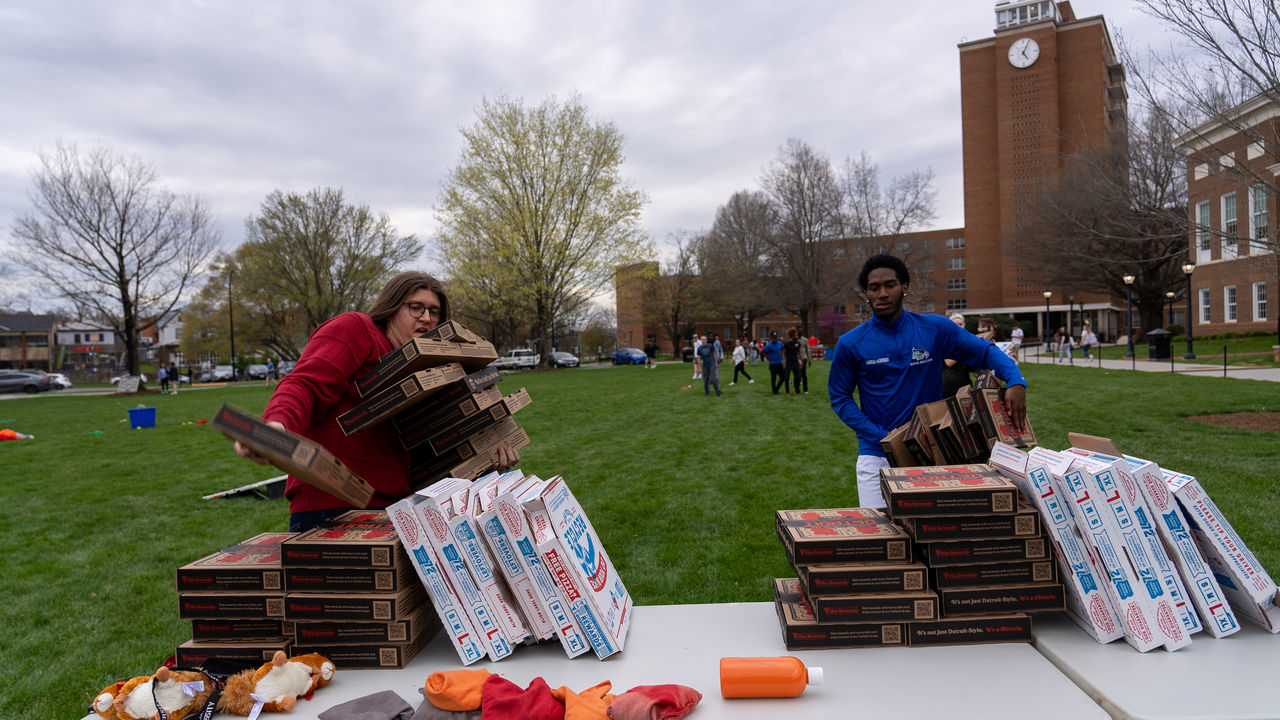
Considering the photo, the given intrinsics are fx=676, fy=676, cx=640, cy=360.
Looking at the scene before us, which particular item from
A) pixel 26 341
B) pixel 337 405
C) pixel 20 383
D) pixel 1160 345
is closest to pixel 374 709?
pixel 337 405

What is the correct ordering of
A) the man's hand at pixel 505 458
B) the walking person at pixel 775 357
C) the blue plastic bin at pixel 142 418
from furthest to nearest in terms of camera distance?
1. the walking person at pixel 775 357
2. the blue plastic bin at pixel 142 418
3. the man's hand at pixel 505 458

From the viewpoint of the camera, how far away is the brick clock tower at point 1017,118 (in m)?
59.8

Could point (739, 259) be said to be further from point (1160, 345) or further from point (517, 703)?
point (517, 703)

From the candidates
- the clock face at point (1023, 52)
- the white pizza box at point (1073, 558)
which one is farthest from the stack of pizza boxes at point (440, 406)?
the clock face at point (1023, 52)

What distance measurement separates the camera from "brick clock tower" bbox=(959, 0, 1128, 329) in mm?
59812

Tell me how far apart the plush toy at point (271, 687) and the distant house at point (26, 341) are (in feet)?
334

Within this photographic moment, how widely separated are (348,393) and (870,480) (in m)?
2.73

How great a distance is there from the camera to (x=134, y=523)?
7590mm

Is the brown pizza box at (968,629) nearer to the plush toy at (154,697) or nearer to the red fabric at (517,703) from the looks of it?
the red fabric at (517,703)

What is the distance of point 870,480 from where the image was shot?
378 cm

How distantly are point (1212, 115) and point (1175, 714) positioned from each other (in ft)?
36.1

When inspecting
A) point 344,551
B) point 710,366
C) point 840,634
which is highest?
point 344,551

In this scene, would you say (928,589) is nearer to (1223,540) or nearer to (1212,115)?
(1223,540)

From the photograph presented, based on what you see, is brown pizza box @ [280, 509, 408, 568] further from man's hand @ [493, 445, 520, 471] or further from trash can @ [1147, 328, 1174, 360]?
trash can @ [1147, 328, 1174, 360]
